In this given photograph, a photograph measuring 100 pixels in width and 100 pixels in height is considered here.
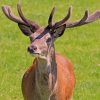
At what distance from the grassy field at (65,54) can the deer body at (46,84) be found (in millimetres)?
1914

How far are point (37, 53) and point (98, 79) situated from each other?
4959mm

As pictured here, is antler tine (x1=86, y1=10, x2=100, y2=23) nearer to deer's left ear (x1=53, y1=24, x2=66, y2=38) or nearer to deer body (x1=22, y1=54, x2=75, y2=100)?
deer's left ear (x1=53, y1=24, x2=66, y2=38)

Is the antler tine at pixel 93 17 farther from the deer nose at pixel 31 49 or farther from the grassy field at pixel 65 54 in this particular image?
the grassy field at pixel 65 54

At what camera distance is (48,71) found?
793 cm

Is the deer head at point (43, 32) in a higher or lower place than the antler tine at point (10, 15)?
lower

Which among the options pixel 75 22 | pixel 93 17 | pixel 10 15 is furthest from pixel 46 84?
pixel 93 17

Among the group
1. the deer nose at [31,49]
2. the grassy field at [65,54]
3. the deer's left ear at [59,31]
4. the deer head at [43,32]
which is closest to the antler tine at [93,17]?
the deer head at [43,32]

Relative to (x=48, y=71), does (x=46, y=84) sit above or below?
below

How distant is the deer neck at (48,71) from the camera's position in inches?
307

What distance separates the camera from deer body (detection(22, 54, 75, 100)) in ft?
26.2

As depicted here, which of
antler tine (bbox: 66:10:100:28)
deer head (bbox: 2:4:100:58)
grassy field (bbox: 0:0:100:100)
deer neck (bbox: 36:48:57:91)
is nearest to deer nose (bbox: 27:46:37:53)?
deer head (bbox: 2:4:100:58)

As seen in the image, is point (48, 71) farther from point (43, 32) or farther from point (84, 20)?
point (84, 20)

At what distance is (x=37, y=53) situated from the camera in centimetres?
739

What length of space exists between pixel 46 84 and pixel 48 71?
0.21 meters
